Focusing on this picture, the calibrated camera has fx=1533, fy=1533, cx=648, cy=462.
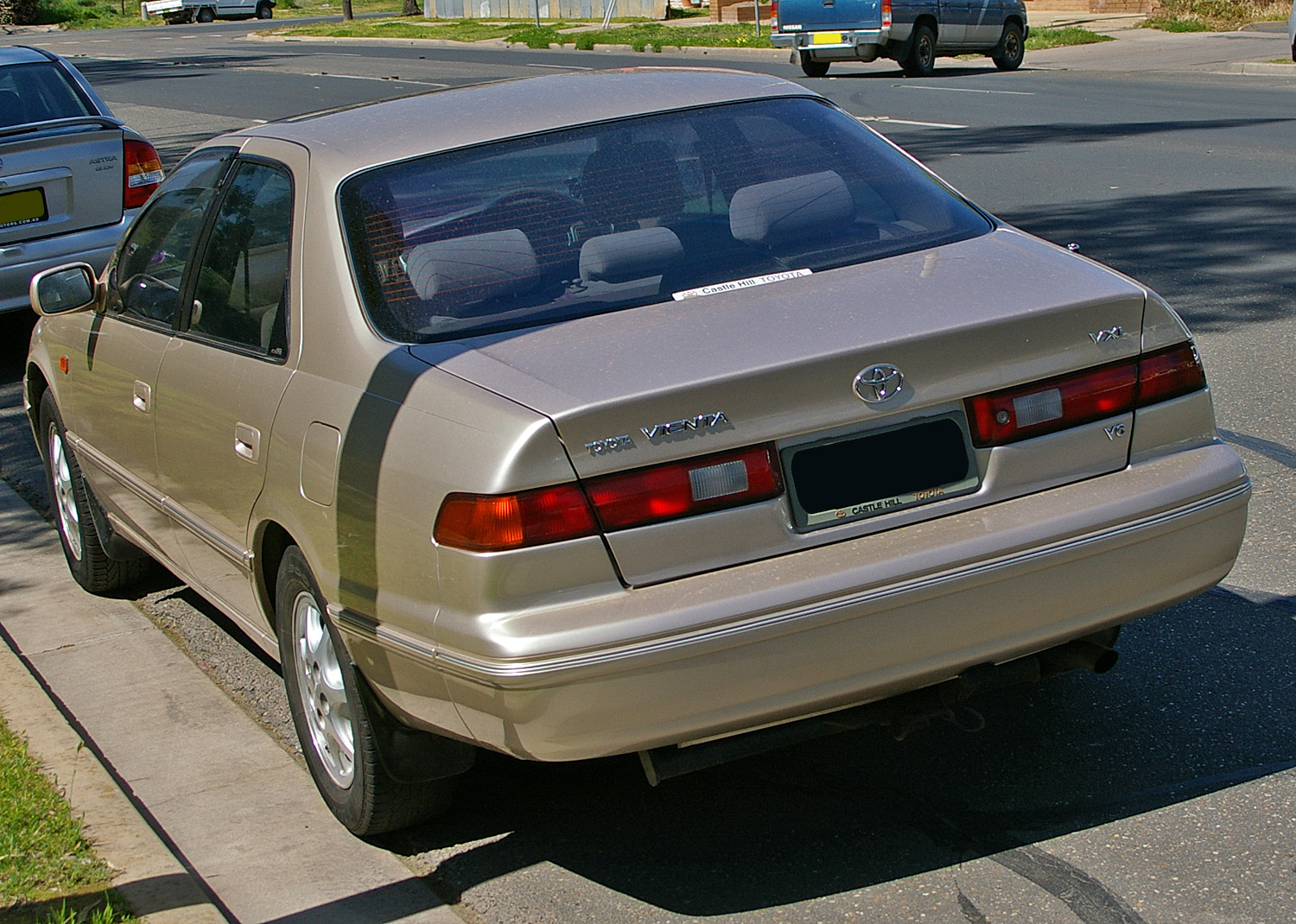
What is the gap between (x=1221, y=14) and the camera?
29.9m

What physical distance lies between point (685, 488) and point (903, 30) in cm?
2267

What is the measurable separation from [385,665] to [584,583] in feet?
1.87

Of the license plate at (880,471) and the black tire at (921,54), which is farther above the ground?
the black tire at (921,54)

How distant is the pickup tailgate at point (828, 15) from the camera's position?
2384cm

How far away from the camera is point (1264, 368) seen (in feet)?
23.2

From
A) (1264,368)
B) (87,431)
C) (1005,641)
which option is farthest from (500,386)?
(1264,368)

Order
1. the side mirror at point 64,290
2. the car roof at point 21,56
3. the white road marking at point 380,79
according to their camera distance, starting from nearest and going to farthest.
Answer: the side mirror at point 64,290 → the car roof at point 21,56 → the white road marking at point 380,79

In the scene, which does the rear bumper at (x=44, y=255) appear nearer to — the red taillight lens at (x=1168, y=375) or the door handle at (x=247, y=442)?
the door handle at (x=247, y=442)

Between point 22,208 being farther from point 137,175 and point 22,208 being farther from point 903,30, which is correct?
point 903,30

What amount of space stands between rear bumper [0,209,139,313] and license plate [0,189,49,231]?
12 centimetres

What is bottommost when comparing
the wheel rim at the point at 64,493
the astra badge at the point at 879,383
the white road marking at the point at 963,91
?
the wheel rim at the point at 64,493

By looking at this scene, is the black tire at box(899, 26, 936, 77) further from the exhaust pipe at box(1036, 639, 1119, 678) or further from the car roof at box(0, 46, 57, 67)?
the exhaust pipe at box(1036, 639, 1119, 678)

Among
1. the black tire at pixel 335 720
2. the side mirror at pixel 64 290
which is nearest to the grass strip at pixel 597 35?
the side mirror at pixel 64 290

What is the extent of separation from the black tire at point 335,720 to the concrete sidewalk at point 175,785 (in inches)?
4.8
